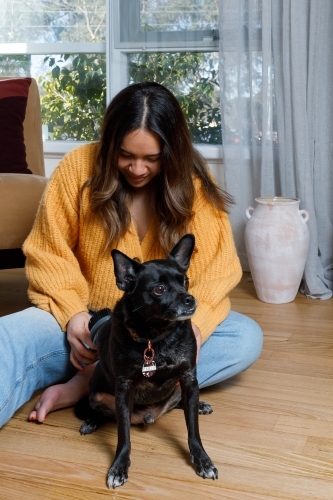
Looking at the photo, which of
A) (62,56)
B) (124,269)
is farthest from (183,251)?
(62,56)

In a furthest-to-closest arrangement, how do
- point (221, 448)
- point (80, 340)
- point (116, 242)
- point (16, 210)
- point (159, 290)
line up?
point (16, 210) → point (116, 242) → point (80, 340) → point (221, 448) → point (159, 290)

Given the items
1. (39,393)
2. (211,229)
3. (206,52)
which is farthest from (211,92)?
(39,393)

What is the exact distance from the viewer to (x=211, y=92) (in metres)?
3.44

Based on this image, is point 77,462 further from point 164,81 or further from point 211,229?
point 164,81

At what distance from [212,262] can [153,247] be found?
166 mm

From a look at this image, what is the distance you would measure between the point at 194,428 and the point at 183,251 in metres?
0.39

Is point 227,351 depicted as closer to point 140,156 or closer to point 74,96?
point 140,156

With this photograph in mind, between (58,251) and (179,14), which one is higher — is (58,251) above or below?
below

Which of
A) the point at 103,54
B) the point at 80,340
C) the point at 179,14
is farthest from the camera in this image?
the point at 103,54

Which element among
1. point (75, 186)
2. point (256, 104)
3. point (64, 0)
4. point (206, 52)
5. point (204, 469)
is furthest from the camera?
Answer: point (64, 0)

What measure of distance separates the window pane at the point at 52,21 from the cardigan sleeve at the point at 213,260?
6.75 feet

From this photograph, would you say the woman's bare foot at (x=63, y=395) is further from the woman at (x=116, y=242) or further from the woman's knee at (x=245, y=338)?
the woman's knee at (x=245, y=338)

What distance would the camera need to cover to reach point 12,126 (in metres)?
2.69

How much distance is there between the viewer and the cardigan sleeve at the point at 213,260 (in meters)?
1.82
